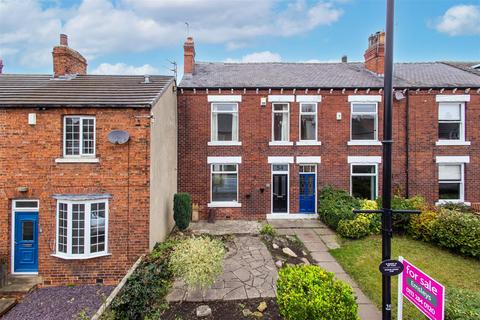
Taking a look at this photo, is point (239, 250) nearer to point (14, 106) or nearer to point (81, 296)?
point (81, 296)

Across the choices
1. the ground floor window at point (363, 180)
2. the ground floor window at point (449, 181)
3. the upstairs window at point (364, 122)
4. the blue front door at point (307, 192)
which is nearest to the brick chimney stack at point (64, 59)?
the blue front door at point (307, 192)

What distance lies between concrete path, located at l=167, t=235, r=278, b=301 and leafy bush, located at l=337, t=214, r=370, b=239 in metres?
3.55

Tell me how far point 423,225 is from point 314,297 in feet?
25.8

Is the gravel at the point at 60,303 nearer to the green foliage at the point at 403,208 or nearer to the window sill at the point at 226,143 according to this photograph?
the window sill at the point at 226,143

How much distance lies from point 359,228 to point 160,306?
26.1ft

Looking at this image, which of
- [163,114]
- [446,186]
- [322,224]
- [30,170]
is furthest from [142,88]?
[446,186]

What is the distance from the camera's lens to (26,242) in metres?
8.51

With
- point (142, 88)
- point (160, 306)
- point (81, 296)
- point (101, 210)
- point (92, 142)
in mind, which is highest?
point (142, 88)

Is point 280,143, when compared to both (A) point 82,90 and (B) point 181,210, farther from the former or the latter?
(A) point 82,90

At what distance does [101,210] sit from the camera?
845 cm

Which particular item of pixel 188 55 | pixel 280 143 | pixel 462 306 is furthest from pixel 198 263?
pixel 188 55

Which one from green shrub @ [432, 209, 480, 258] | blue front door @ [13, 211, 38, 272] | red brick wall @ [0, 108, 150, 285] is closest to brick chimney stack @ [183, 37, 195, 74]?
red brick wall @ [0, 108, 150, 285]

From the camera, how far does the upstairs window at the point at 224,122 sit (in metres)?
13.2

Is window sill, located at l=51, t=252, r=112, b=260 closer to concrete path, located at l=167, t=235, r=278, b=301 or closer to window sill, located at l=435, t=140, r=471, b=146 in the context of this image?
concrete path, located at l=167, t=235, r=278, b=301
